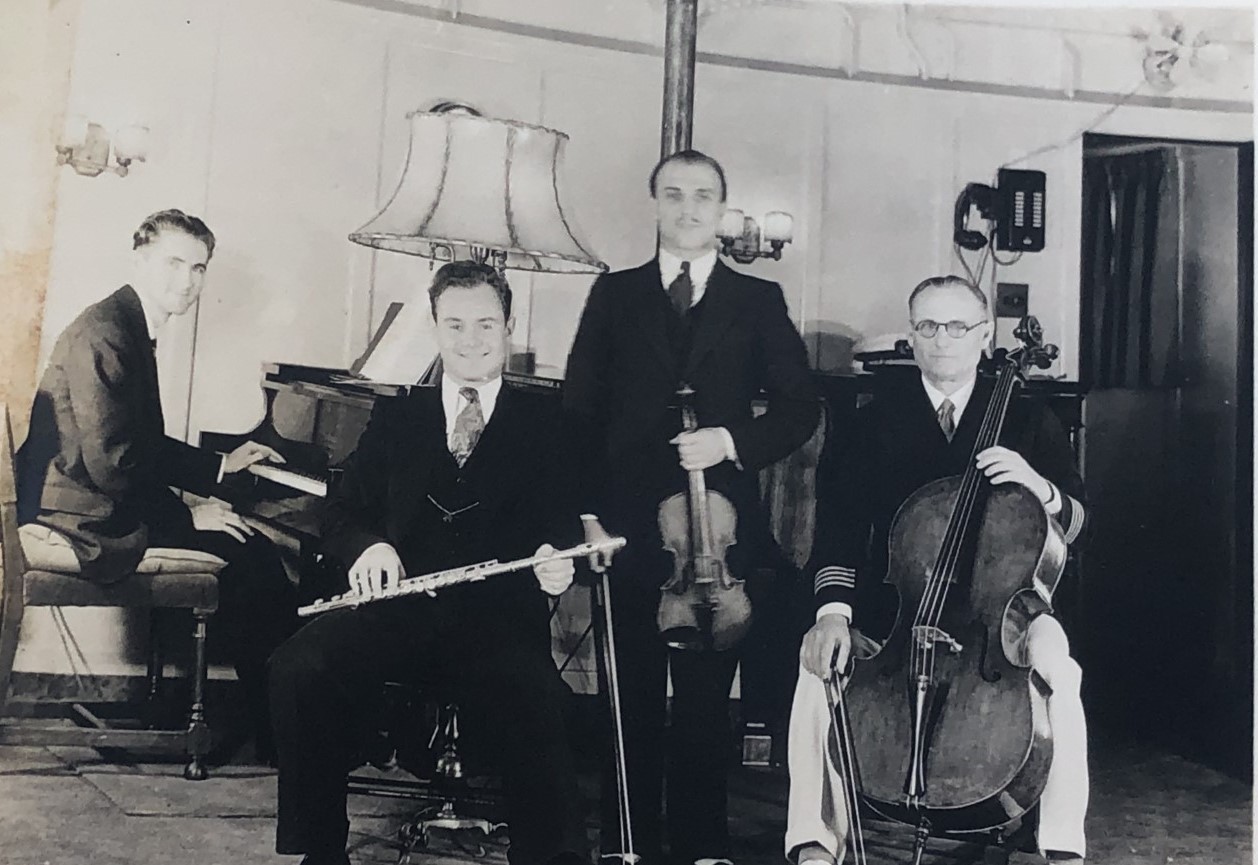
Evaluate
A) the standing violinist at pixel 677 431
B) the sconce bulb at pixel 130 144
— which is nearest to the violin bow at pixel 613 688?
the standing violinist at pixel 677 431

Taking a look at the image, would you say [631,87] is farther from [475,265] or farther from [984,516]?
[984,516]

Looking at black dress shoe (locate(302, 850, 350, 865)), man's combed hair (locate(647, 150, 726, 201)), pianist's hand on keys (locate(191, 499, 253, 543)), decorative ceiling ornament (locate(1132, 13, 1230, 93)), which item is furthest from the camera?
decorative ceiling ornament (locate(1132, 13, 1230, 93))

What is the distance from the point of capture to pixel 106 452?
6.13 ft

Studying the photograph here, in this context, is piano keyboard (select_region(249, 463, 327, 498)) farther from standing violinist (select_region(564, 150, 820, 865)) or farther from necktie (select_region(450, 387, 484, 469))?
standing violinist (select_region(564, 150, 820, 865))

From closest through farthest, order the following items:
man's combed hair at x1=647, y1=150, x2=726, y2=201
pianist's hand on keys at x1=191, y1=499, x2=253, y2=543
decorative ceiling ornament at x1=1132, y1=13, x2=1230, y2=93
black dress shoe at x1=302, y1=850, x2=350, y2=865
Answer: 1. black dress shoe at x1=302, y1=850, x2=350, y2=865
2. pianist's hand on keys at x1=191, y1=499, x2=253, y2=543
3. man's combed hair at x1=647, y1=150, x2=726, y2=201
4. decorative ceiling ornament at x1=1132, y1=13, x2=1230, y2=93

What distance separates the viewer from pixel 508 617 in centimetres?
182

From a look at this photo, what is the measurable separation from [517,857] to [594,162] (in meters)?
1.20

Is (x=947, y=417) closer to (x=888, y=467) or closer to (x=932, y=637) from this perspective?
(x=888, y=467)

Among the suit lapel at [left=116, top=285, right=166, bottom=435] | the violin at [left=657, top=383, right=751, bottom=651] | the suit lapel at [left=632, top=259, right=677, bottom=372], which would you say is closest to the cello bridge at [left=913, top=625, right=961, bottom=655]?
the violin at [left=657, top=383, right=751, bottom=651]

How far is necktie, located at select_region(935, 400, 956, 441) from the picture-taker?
1947mm

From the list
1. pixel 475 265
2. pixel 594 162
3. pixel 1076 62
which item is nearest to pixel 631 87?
pixel 594 162

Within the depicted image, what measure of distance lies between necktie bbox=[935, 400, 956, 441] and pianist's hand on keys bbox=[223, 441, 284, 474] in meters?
1.17

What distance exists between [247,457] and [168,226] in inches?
16.7

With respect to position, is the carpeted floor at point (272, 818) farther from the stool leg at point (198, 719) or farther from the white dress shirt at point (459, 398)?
the white dress shirt at point (459, 398)
